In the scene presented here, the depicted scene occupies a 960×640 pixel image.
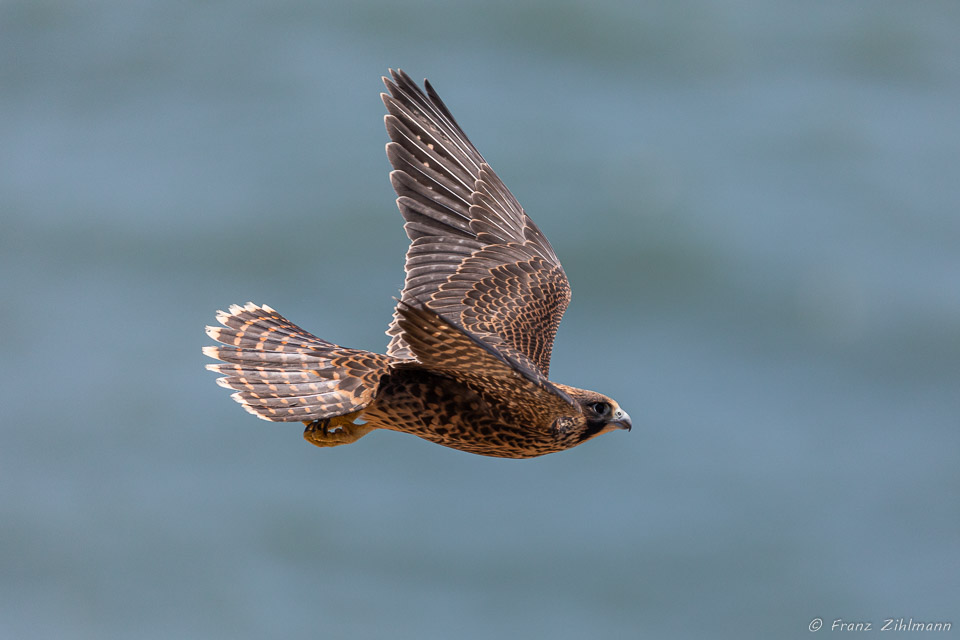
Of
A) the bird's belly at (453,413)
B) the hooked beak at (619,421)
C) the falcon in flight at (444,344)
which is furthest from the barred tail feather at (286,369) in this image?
the hooked beak at (619,421)

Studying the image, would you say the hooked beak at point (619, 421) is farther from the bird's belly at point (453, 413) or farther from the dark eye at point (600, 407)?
the bird's belly at point (453, 413)

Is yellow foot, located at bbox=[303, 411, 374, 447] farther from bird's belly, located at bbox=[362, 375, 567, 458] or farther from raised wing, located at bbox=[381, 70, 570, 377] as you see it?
raised wing, located at bbox=[381, 70, 570, 377]

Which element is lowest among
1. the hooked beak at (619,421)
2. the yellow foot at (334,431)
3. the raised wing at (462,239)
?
the yellow foot at (334,431)

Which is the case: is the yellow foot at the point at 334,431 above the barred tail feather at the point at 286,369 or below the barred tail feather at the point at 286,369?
below

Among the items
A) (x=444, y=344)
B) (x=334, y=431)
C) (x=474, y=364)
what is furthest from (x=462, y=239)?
(x=444, y=344)

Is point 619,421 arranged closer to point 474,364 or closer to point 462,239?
point 474,364

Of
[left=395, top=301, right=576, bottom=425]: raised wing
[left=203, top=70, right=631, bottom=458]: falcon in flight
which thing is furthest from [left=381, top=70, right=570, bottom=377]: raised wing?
[left=395, top=301, right=576, bottom=425]: raised wing

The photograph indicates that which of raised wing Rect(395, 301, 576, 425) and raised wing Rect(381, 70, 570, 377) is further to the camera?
raised wing Rect(381, 70, 570, 377)
